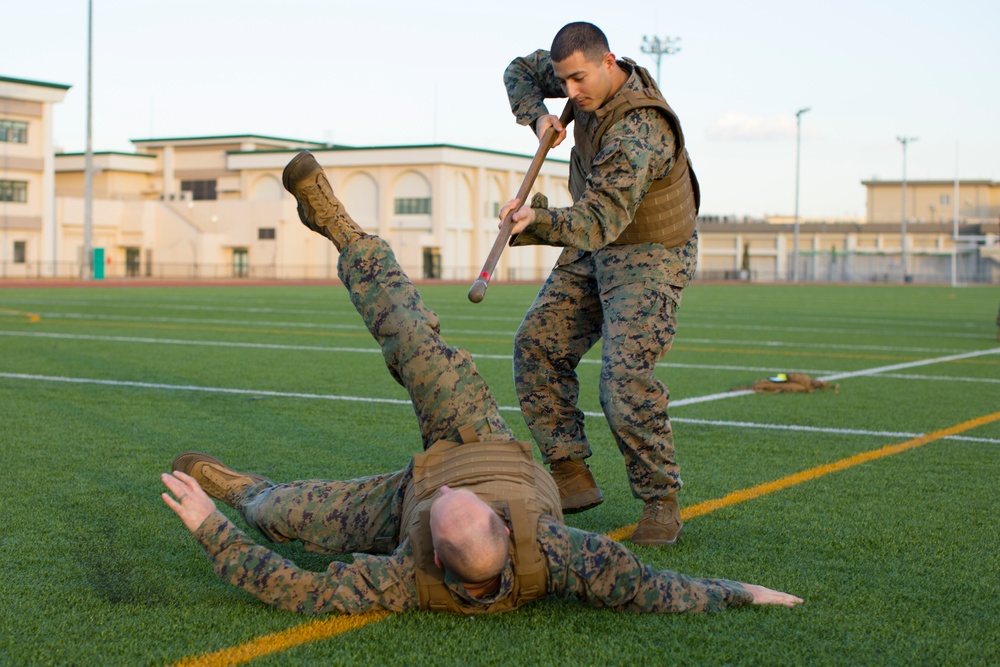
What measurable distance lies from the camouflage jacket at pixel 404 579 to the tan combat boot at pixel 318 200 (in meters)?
1.43

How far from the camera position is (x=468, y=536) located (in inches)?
121

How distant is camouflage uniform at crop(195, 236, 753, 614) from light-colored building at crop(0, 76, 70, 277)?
188 ft

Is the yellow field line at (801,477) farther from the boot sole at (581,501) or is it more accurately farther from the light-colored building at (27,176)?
the light-colored building at (27,176)

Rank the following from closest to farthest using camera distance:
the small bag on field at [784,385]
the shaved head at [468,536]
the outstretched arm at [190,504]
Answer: the shaved head at [468,536], the outstretched arm at [190,504], the small bag on field at [784,385]

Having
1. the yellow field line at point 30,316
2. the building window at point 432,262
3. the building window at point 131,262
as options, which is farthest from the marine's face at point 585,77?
the building window at point 131,262

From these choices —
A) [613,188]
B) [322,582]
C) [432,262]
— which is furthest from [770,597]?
[432,262]

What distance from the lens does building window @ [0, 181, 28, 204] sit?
57875 mm

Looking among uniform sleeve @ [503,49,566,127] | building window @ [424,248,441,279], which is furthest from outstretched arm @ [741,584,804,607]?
building window @ [424,248,441,279]

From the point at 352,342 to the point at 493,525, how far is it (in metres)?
11.2

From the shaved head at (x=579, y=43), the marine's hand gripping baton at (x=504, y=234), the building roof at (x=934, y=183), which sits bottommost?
the marine's hand gripping baton at (x=504, y=234)

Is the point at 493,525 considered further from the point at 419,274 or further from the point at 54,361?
the point at 419,274

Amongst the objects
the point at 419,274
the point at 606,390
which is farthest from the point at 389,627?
the point at 419,274

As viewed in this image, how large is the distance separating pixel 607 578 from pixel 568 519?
1435 millimetres

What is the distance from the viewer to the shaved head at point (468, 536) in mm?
3098
